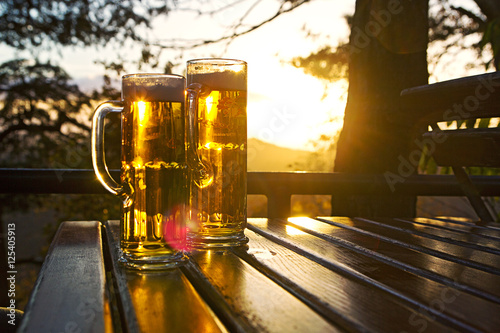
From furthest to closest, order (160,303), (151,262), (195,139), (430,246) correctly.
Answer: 1. (430,246)
2. (195,139)
3. (151,262)
4. (160,303)

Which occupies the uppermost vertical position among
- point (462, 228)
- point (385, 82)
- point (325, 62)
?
point (325, 62)

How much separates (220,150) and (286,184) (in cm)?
128

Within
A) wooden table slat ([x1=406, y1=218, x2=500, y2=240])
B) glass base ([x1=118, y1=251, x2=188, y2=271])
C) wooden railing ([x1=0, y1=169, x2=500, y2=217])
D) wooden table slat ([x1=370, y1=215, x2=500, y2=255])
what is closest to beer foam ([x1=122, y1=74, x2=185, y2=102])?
glass base ([x1=118, y1=251, x2=188, y2=271])

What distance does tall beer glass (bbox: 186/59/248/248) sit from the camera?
3.09ft

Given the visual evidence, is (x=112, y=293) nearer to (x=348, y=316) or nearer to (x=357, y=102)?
(x=348, y=316)

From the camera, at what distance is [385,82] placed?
3.08m

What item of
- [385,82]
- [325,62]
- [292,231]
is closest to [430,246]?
[292,231]

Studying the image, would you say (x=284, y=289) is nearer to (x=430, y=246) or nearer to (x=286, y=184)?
(x=430, y=246)

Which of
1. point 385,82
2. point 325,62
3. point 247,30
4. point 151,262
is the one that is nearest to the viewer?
point 151,262

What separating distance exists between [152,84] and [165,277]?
0.29 meters

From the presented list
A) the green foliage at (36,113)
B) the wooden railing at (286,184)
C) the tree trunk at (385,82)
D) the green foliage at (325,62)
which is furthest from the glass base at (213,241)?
the green foliage at (36,113)

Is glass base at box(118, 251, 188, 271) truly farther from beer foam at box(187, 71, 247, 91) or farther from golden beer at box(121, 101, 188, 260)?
beer foam at box(187, 71, 247, 91)

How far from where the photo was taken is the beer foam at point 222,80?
37.2 inches

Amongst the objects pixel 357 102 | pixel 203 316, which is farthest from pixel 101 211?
pixel 203 316
